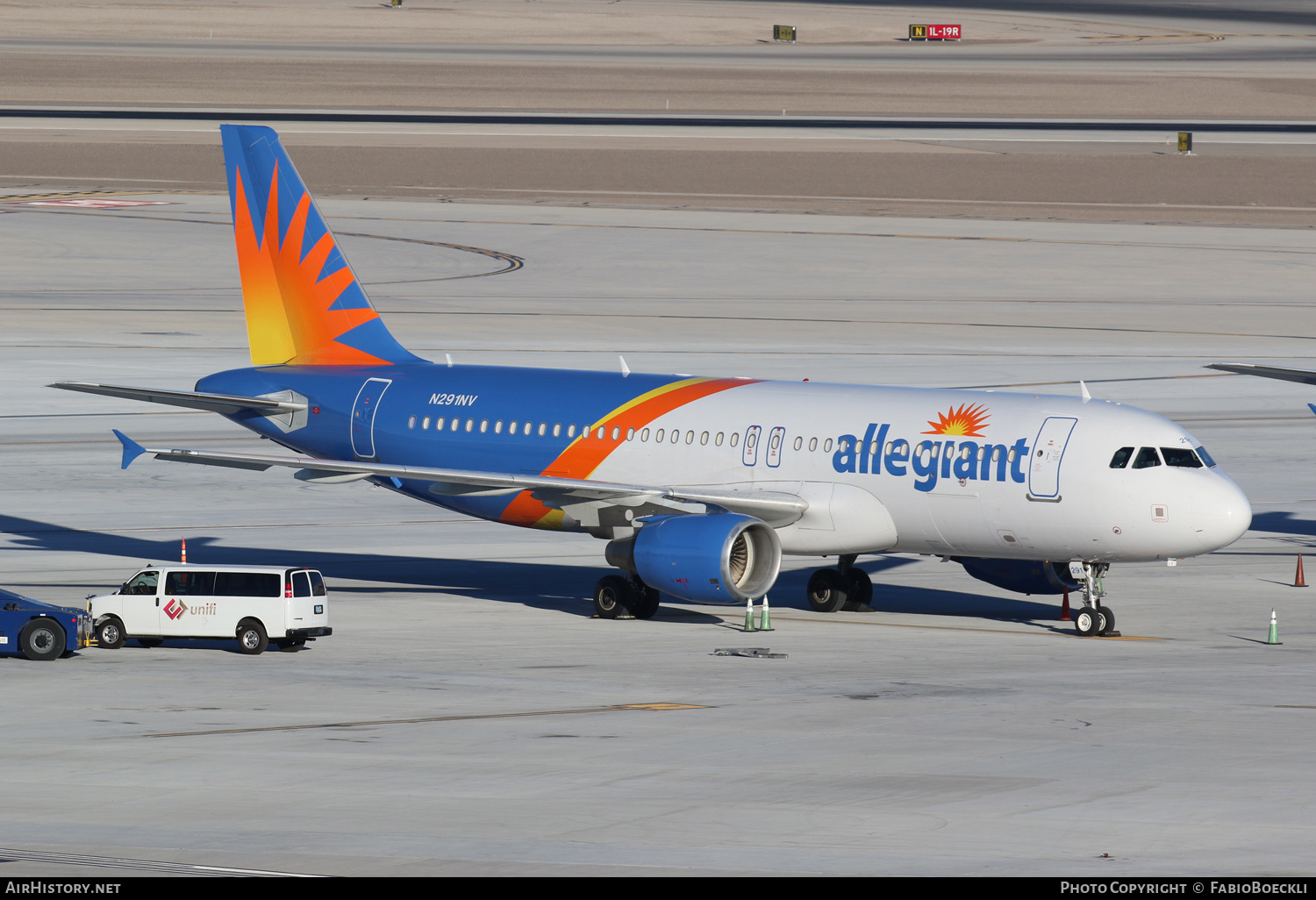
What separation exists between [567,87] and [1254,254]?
87197 mm

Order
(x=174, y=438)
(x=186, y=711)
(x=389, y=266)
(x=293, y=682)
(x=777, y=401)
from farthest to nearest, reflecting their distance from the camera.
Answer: (x=389, y=266) → (x=174, y=438) → (x=777, y=401) → (x=293, y=682) → (x=186, y=711)

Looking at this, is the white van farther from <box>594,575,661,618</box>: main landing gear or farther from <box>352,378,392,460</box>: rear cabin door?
<box>352,378,392,460</box>: rear cabin door

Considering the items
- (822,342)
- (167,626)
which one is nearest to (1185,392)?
(822,342)

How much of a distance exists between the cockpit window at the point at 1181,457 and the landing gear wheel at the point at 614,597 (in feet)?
35.0

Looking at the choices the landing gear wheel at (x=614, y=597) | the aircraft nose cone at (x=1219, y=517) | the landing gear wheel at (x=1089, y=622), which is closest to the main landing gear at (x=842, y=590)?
the landing gear wheel at (x=614, y=597)

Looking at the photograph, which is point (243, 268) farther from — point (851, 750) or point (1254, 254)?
point (1254, 254)

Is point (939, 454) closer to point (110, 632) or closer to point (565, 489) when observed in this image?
point (565, 489)

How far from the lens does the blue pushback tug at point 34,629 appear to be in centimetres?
3481

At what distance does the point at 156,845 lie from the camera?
2125 cm

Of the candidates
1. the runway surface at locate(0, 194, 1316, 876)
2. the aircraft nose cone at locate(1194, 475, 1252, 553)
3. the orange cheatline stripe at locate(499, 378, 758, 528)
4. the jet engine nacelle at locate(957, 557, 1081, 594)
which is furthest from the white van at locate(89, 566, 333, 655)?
the aircraft nose cone at locate(1194, 475, 1252, 553)

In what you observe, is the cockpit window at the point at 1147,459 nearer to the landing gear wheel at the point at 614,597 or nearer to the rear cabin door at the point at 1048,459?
the rear cabin door at the point at 1048,459

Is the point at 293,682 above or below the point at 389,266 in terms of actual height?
below

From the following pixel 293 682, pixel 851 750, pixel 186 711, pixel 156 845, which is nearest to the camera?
pixel 156 845

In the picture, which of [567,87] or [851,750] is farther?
[567,87]
